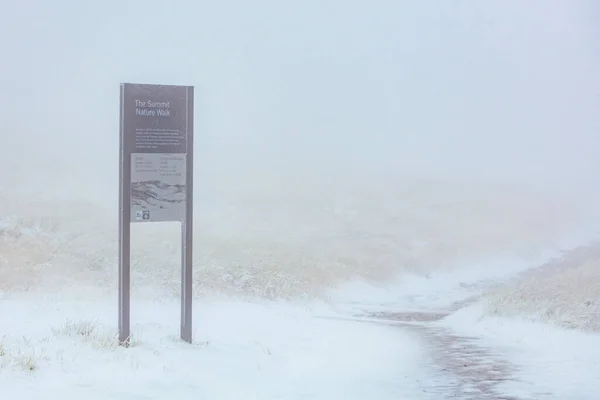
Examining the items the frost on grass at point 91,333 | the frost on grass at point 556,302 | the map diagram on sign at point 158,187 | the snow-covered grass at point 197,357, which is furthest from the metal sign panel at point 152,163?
the frost on grass at point 556,302

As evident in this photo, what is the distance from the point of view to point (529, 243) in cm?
2789

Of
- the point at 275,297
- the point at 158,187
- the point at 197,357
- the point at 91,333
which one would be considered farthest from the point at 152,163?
the point at 275,297

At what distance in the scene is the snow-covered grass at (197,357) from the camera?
26.4 feet

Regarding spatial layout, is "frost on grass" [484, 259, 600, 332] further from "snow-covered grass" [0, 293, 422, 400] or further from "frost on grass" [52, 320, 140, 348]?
"frost on grass" [52, 320, 140, 348]

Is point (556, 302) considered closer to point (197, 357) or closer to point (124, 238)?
Answer: point (197, 357)

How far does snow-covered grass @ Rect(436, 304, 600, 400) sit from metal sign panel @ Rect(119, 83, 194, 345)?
425 centimetres

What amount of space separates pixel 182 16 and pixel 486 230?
18401 mm

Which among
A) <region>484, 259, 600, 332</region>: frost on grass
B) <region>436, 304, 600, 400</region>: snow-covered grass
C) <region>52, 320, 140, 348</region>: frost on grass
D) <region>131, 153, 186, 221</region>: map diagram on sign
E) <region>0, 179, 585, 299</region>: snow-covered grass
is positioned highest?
<region>131, 153, 186, 221</region>: map diagram on sign

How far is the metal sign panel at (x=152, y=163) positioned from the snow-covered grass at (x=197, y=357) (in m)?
0.87

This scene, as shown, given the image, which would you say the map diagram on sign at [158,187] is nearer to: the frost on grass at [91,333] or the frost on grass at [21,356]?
the frost on grass at [91,333]

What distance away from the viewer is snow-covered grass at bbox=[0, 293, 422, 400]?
26.4 feet

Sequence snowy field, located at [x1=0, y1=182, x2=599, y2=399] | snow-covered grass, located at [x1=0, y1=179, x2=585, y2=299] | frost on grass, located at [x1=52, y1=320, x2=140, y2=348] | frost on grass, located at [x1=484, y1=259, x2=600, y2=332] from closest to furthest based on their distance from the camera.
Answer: snowy field, located at [x1=0, y1=182, x2=599, y2=399], frost on grass, located at [x1=52, y1=320, x2=140, y2=348], frost on grass, located at [x1=484, y1=259, x2=600, y2=332], snow-covered grass, located at [x1=0, y1=179, x2=585, y2=299]

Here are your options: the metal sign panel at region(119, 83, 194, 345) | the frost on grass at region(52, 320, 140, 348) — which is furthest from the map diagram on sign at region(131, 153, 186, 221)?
the frost on grass at region(52, 320, 140, 348)

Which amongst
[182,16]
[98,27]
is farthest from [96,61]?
[182,16]
